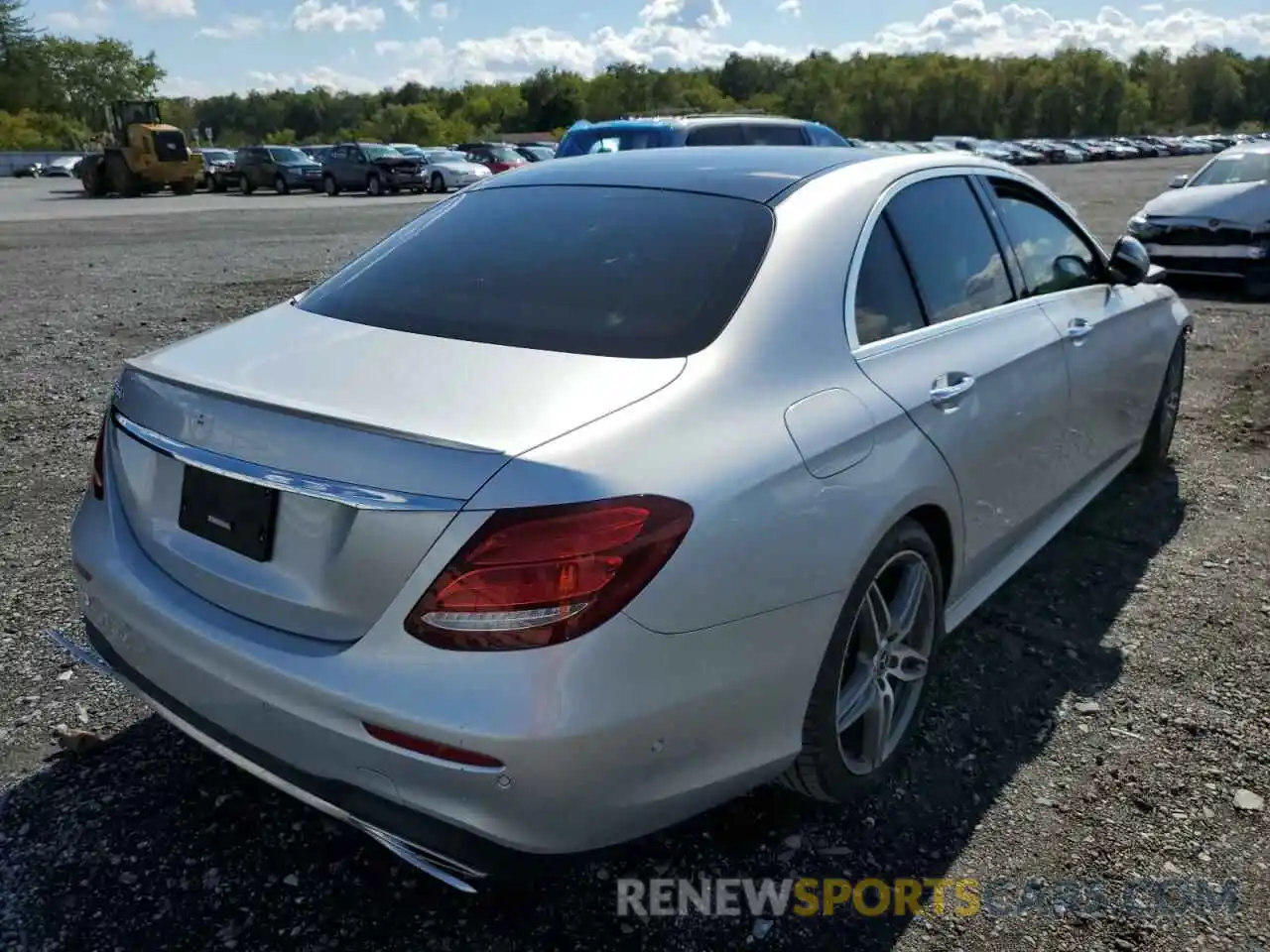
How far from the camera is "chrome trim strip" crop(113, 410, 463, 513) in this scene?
1951 millimetres

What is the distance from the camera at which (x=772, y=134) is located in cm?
1253

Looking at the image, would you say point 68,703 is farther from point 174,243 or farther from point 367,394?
point 174,243

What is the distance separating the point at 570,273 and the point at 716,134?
954cm

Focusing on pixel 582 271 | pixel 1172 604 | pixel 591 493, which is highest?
pixel 582 271

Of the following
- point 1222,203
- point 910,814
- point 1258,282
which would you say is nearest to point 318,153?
point 1222,203

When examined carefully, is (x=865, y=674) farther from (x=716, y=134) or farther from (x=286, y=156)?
(x=286, y=156)

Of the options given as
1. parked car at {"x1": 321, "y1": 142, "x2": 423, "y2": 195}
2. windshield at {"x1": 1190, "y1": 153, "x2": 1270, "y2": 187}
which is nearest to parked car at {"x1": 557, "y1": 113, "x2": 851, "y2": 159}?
windshield at {"x1": 1190, "y1": 153, "x2": 1270, "y2": 187}

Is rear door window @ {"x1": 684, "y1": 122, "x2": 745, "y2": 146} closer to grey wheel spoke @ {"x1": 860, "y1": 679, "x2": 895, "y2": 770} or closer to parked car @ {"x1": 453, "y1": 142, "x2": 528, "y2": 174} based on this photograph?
grey wheel spoke @ {"x1": 860, "y1": 679, "x2": 895, "y2": 770}

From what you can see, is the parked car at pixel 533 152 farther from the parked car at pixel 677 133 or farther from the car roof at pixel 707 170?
the car roof at pixel 707 170

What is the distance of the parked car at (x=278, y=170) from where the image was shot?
Answer: 34.1 metres

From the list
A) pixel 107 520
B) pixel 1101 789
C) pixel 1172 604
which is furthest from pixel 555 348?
pixel 1172 604

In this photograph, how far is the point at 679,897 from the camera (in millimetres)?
2523

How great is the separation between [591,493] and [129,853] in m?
1.60

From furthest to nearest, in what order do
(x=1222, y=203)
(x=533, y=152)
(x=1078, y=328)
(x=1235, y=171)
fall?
(x=533, y=152) → (x=1235, y=171) → (x=1222, y=203) → (x=1078, y=328)
